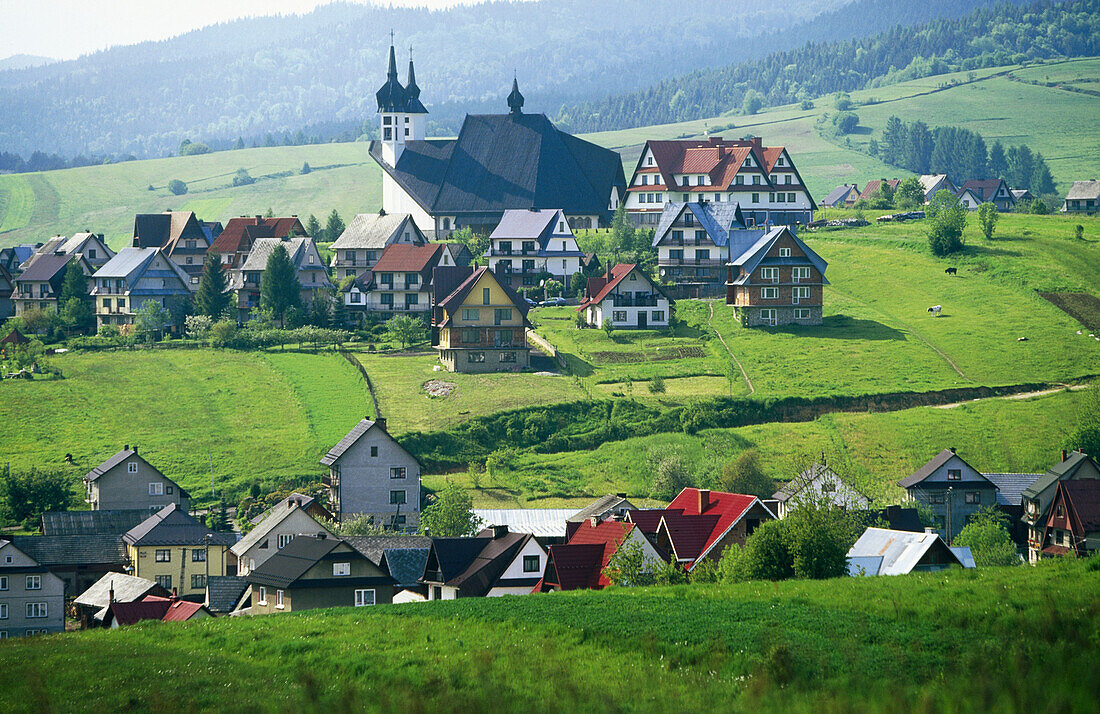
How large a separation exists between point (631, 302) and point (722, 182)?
2791 cm

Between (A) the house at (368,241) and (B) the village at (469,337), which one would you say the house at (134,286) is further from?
(A) the house at (368,241)

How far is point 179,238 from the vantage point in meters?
106

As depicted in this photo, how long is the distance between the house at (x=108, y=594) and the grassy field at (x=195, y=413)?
9.55 metres

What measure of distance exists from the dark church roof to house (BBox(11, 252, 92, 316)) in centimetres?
2903

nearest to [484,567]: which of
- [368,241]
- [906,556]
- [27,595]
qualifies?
[906,556]

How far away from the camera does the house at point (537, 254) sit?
289ft

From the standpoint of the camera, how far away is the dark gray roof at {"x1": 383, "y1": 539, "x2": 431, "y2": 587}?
39531 millimetres

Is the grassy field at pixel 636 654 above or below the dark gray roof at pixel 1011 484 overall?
above

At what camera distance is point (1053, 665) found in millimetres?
7793

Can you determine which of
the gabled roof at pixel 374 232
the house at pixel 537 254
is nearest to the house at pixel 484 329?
the house at pixel 537 254

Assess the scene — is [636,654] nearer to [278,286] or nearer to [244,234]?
[278,286]

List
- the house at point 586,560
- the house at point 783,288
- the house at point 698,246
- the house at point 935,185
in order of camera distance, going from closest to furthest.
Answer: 1. the house at point 586,560
2. the house at point 783,288
3. the house at point 698,246
4. the house at point 935,185

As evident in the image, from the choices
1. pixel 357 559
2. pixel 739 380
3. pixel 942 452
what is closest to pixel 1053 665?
pixel 357 559

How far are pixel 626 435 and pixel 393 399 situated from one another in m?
12.8
